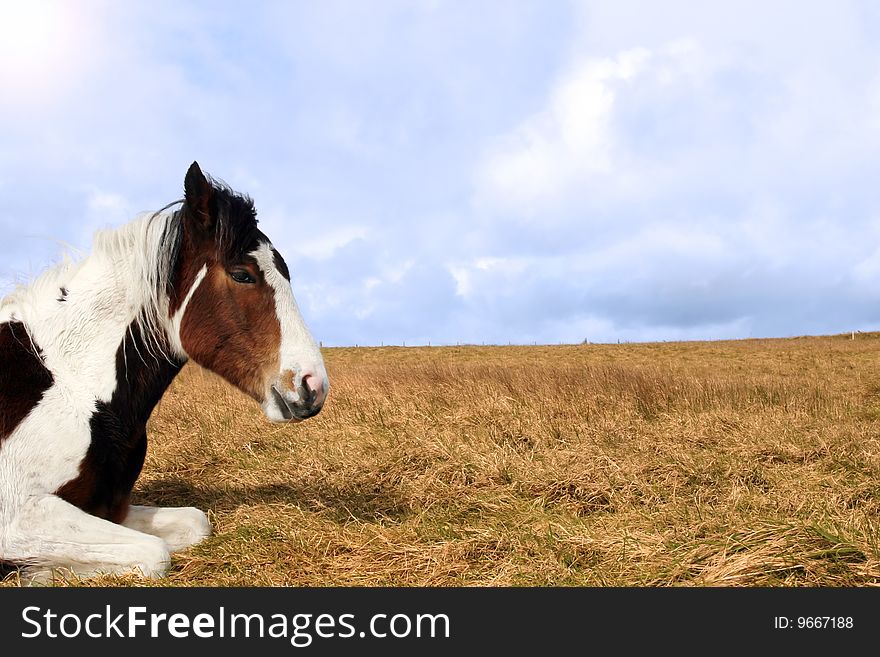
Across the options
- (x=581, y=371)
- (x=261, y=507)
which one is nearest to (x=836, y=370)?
(x=581, y=371)

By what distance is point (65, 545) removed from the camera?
3561mm

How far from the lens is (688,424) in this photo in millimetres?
8703

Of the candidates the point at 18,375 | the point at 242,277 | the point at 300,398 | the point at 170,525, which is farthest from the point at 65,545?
the point at 242,277

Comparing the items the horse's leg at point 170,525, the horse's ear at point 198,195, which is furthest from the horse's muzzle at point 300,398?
the horse's leg at point 170,525

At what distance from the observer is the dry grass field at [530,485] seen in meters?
3.65

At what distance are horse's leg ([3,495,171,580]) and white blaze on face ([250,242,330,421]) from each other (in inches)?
46.9

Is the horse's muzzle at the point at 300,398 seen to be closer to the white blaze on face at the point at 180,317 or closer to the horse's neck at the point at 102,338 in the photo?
the white blaze on face at the point at 180,317

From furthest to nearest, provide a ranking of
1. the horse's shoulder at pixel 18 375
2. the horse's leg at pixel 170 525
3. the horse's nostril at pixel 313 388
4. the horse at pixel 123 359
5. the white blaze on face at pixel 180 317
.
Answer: the horse's leg at pixel 170 525, the white blaze on face at pixel 180 317, the horse's shoulder at pixel 18 375, the horse at pixel 123 359, the horse's nostril at pixel 313 388

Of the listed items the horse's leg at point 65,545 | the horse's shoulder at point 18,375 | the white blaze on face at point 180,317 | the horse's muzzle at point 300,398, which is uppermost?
the white blaze on face at point 180,317

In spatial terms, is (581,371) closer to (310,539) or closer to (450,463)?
(450,463)

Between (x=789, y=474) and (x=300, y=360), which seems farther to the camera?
(x=789, y=474)

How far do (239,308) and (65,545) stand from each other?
5.58 ft

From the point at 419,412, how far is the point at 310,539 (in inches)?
215

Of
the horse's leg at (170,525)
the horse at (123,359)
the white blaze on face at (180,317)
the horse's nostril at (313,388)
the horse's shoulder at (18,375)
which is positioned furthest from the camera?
the horse's leg at (170,525)
